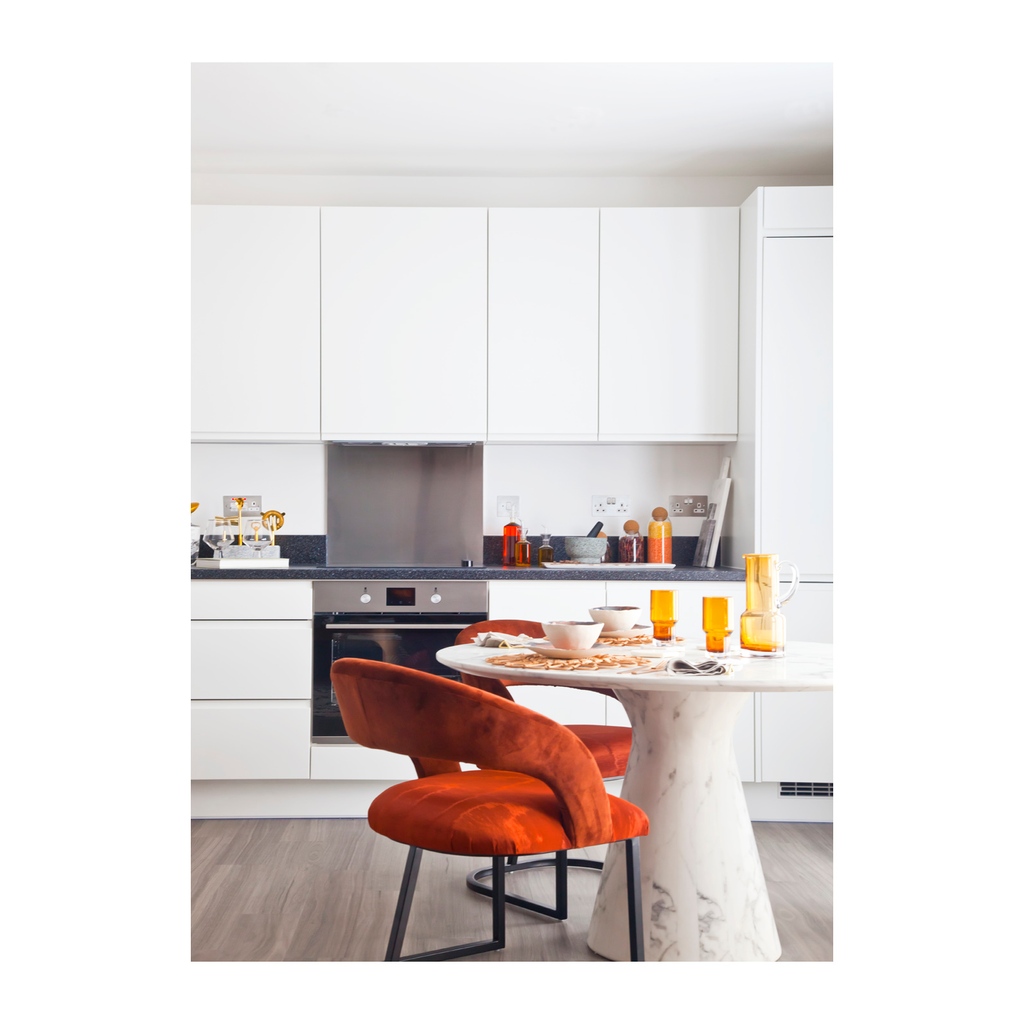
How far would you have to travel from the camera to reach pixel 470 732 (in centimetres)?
164

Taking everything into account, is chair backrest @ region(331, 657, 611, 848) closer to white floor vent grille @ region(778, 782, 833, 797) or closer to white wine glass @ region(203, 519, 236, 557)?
white floor vent grille @ region(778, 782, 833, 797)

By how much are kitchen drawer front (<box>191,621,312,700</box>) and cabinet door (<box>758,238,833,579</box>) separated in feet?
5.96

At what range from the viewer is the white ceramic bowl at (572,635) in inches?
79.7

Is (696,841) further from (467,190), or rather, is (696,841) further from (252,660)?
(467,190)

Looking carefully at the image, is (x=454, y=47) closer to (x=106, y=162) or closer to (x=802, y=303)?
(x=106, y=162)

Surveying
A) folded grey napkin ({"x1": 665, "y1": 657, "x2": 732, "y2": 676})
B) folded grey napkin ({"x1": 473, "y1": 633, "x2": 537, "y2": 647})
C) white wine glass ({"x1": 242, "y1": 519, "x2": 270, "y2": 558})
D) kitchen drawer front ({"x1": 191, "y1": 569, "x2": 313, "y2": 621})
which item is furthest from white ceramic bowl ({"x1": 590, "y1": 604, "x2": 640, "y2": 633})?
white wine glass ({"x1": 242, "y1": 519, "x2": 270, "y2": 558})

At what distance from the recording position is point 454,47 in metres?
1.08

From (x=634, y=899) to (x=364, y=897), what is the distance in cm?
119

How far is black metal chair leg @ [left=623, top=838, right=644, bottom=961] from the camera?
1.81 metres

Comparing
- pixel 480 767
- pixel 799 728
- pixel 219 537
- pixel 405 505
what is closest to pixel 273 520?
pixel 219 537

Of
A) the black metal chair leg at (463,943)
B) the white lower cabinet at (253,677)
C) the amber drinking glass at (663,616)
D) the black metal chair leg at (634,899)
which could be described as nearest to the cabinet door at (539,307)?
the white lower cabinet at (253,677)

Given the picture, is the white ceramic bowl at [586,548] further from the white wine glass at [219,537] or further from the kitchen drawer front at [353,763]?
the white wine glass at [219,537]

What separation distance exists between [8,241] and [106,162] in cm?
13

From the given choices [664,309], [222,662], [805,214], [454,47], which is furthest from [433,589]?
[454,47]
